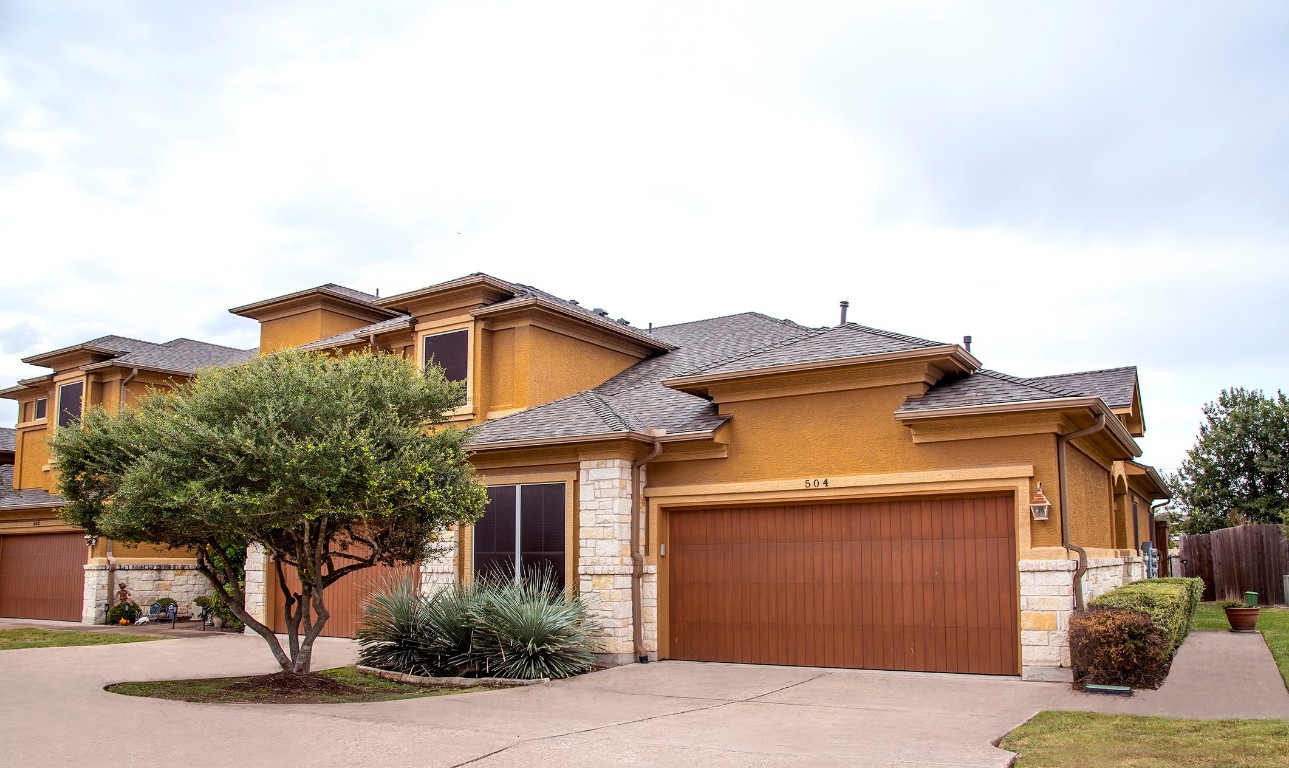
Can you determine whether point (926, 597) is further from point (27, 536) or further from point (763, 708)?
point (27, 536)

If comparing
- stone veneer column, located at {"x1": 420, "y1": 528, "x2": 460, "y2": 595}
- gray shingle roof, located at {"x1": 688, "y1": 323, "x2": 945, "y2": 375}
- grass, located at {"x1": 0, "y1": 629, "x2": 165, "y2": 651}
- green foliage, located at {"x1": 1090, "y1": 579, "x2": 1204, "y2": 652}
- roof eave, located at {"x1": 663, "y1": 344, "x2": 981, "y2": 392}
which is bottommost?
grass, located at {"x1": 0, "y1": 629, "x2": 165, "y2": 651}

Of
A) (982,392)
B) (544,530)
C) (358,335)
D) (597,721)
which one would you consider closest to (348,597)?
(544,530)

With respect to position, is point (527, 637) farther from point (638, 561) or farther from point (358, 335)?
point (358, 335)

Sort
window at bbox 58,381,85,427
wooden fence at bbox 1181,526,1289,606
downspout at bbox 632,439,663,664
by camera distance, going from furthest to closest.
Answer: wooden fence at bbox 1181,526,1289,606 < window at bbox 58,381,85,427 < downspout at bbox 632,439,663,664

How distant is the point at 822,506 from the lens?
46.6ft

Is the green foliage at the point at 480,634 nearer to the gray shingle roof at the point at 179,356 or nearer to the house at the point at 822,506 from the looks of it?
the house at the point at 822,506

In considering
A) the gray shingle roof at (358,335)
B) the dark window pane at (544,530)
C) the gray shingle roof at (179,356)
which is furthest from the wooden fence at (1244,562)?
the gray shingle roof at (179,356)

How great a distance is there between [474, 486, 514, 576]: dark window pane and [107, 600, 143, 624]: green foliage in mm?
12133

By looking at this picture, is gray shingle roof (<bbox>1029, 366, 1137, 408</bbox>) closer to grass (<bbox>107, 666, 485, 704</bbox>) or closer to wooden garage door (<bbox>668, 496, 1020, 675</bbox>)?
wooden garage door (<bbox>668, 496, 1020, 675</bbox>)

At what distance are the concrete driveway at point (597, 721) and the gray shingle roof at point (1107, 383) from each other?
16.0 feet

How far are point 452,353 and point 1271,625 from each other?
16961 millimetres

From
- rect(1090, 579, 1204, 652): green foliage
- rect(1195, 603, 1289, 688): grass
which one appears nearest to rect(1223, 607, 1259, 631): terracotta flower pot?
rect(1195, 603, 1289, 688): grass

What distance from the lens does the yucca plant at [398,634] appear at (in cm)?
1375

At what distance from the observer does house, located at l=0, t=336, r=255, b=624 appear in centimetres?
2427
